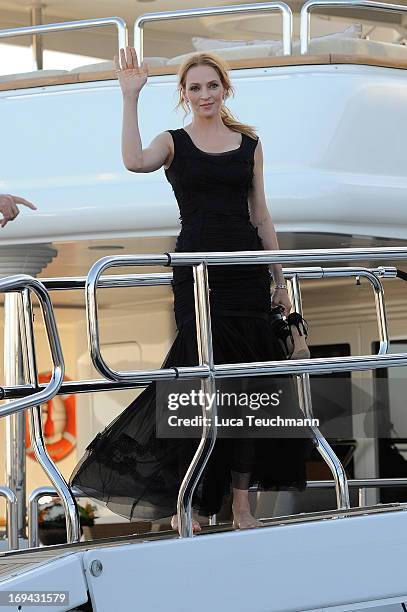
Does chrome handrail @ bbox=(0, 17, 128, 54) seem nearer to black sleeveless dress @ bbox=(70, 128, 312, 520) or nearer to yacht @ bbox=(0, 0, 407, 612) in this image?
yacht @ bbox=(0, 0, 407, 612)

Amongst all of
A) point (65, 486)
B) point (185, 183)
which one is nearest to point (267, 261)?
point (185, 183)

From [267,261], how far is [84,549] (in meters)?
0.92

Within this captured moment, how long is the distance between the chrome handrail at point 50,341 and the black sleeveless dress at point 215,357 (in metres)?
0.51

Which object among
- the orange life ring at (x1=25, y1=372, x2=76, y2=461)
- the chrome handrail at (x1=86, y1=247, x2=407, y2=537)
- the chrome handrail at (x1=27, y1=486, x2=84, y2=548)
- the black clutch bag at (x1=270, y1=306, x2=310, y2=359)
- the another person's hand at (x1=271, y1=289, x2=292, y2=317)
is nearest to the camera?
the chrome handrail at (x1=86, y1=247, x2=407, y2=537)

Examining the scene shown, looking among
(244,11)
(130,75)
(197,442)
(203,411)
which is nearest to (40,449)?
(203,411)

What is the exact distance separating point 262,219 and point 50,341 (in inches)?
37.6

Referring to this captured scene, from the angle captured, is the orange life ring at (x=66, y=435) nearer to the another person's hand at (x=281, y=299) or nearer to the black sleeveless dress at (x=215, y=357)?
the another person's hand at (x=281, y=299)

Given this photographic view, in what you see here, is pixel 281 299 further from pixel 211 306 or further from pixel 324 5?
pixel 324 5

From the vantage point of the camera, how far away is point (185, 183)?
11.5ft

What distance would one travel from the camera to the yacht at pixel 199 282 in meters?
2.97

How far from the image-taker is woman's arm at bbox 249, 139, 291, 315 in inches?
142

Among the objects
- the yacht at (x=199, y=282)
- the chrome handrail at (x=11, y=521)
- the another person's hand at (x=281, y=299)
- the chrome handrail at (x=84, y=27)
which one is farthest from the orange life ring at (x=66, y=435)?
the another person's hand at (x=281, y=299)

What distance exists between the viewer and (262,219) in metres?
3.66

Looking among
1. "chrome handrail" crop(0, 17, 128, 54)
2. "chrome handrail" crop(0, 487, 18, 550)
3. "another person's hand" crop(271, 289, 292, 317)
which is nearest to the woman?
"another person's hand" crop(271, 289, 292, 317)
